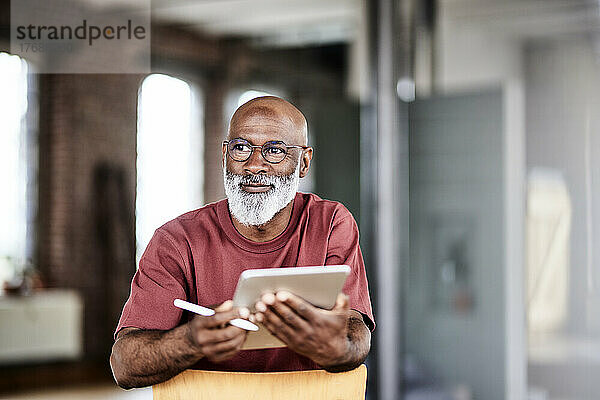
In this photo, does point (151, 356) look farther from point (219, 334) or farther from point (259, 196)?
point (259, 196)

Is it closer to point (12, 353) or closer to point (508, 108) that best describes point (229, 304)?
point (508, 108)

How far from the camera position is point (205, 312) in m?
0.97

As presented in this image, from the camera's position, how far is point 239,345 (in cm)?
94

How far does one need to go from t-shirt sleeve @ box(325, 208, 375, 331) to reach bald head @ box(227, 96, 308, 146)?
0.14 m

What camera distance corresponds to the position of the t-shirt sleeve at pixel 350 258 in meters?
1.07

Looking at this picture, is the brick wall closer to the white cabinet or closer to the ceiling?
the white cabinet

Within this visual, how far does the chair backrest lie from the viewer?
1035 mm

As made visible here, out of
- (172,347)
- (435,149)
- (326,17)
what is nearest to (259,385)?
(172,347)

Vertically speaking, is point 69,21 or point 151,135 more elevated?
point 69,21

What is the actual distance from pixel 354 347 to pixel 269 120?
331 mm

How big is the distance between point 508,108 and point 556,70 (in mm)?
224

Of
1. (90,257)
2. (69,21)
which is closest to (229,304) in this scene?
(69,21)

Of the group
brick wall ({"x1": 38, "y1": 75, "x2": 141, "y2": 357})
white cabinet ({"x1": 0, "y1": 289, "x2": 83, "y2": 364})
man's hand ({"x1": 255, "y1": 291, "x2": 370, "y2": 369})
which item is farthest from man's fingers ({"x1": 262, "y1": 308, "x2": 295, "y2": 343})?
white cabinet ({"x1": 0, "y1": 289, "x2": 83, "y2": 364})

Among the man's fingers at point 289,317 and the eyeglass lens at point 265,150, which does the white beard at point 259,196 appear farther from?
the man's fingers at point 289,317
